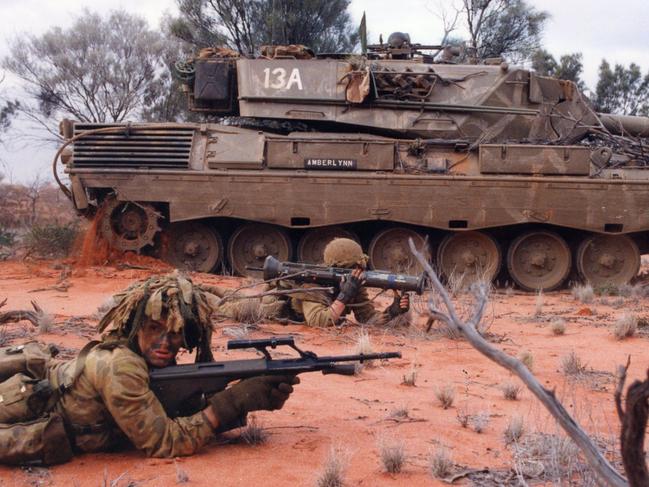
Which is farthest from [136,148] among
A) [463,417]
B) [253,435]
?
[253,435]

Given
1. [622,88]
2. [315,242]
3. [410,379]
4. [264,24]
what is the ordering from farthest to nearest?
[622,88] < [264,24] < [315,242] < [410,379]

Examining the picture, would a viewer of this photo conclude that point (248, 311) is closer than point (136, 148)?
Yes

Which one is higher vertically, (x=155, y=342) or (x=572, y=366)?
(x=155, y=342)

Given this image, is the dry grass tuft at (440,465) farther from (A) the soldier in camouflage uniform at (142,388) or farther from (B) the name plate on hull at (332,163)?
(B) the name plate on hull at (332,163)

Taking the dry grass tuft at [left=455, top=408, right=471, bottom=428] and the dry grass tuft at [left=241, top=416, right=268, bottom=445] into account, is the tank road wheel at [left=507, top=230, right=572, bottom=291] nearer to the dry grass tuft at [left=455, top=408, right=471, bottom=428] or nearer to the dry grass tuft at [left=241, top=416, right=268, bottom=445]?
the dry grass tuft at [left=455, top=408, right=471, bottom=428]

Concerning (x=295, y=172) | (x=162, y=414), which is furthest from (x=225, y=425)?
(x=295, y=172)

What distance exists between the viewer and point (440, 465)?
3.76m

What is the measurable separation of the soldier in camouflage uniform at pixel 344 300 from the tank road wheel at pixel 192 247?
4.98m

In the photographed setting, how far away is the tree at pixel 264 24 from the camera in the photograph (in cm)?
2462

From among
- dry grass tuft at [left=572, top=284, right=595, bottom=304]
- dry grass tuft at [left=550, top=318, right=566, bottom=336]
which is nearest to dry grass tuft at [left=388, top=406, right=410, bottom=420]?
dry grass tuft at [left=550, top=318, right=566, bottom=336]

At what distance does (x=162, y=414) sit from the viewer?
388 centimetres

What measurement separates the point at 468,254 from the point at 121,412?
913cm

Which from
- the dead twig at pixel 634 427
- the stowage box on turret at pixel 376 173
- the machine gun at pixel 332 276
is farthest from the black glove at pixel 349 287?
the dead twig at pixel 634 427

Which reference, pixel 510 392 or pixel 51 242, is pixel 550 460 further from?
pixel 51 242
